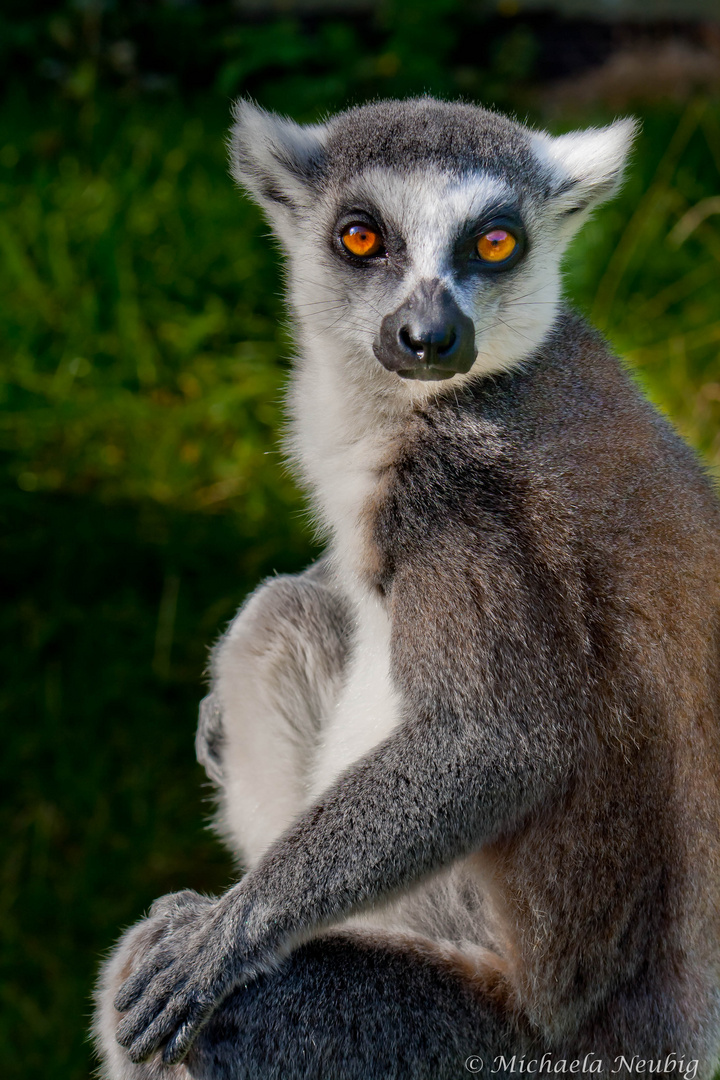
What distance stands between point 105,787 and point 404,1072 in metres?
2.51

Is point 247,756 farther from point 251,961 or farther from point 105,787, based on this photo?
point 105,787

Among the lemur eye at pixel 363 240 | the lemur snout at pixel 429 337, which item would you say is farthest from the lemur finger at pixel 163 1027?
the lemur eye at pixel 363 240

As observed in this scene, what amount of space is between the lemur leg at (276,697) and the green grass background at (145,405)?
3.46ft

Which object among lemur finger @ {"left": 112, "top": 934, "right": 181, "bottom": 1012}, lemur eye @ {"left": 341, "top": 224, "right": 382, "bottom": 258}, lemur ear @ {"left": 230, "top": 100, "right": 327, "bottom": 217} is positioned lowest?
lemur finger @ {"left": 112, "top": 934, "right": 181, "bottom": 1012}

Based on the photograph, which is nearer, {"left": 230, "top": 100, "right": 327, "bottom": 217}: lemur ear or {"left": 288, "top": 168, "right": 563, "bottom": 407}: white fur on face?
{"left": 288, "top": 168, "right": 563, "bottom": 407}: white fur on face

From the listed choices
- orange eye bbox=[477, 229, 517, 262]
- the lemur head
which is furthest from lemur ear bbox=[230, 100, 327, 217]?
orange eye bbox=[477, 229, 517, 262]

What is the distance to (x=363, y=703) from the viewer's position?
274 centimetres

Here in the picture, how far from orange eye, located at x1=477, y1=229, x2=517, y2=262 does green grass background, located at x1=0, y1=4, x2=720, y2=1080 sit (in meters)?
1.54

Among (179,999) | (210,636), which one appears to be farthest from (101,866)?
(179,999)

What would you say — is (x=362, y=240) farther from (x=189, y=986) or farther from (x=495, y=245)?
(x=189, y=986)

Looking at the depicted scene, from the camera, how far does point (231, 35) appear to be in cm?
764

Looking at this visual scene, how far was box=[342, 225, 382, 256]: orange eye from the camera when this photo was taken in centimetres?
275

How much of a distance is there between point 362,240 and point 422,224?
0.19m

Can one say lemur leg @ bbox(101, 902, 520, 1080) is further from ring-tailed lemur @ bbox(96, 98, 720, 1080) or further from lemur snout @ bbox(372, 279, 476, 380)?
lemur snout @ bbox(372, 279, 476, 380)
